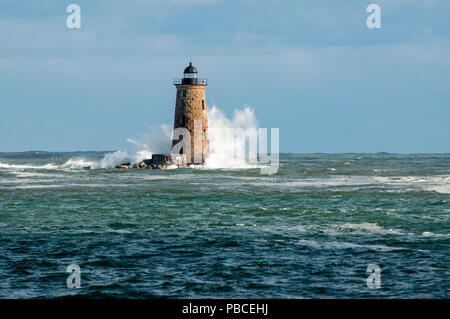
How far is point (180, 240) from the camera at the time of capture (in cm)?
2139

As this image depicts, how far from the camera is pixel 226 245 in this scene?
2047 centimetres

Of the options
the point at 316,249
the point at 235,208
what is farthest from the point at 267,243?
the point at 235,208

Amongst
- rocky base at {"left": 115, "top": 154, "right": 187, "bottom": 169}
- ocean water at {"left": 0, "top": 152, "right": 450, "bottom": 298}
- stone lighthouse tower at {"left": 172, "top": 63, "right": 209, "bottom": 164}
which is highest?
stone lighthouse tower at {"left": 172, "top": 63, "right": 209, "bottom": 164}

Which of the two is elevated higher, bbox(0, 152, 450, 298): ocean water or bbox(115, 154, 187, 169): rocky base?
bbox(115, 154, 187, 169): rocky base

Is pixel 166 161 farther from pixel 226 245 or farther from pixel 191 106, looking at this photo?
pixel 226 245

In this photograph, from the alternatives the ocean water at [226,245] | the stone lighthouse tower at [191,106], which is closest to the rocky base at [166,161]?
the stone lighthouse tower at [191,106]

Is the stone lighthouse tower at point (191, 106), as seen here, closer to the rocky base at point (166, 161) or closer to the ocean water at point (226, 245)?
the rocky base at point (166, 161)

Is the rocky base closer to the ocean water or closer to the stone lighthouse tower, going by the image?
the stone lighthouse tower

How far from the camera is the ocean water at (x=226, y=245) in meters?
15.4

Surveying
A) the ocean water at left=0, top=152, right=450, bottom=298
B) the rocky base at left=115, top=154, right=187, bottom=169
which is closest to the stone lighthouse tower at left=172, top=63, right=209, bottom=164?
the rocky base at left=115, top=154, right=187, bottom=169

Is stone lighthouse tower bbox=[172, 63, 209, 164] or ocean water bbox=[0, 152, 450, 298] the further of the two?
stone lighthouse tower bbox=[172, 63, 209, 164]

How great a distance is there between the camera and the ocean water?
50.6 feet

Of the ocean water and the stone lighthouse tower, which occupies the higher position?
the stone lighthouse tower
